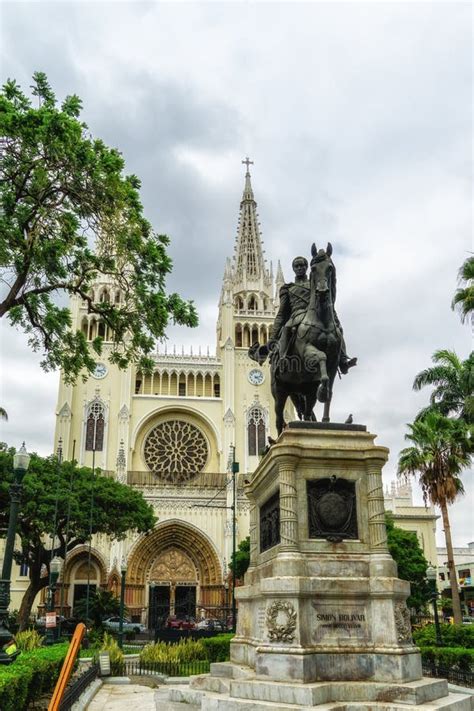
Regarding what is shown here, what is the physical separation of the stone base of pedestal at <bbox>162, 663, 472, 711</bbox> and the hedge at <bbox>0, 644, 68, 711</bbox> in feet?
6.22

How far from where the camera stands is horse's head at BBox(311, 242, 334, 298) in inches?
314

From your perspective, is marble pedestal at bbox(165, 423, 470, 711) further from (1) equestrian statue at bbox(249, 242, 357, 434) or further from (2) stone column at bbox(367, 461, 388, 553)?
(1) equestrian statue at bbox(249, 242, 357, 434)

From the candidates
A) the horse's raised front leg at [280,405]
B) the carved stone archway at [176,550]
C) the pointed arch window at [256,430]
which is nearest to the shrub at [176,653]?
the horse's raised front leg at [280,405]

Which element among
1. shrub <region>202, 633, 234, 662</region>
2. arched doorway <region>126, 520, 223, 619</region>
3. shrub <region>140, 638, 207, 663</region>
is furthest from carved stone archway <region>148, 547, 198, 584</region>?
shrub <region>202, 633, 234, 662</region>

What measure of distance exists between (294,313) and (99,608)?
A: 24425mm

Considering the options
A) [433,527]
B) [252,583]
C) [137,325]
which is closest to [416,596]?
[433,527]

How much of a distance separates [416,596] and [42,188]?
30364 millimetres

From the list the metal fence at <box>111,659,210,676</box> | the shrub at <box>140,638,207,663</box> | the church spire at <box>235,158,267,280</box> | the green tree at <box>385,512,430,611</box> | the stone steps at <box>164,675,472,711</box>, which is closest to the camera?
the stone steps at <box>164,675,472,711</box>

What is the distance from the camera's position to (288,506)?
6957 millimetres

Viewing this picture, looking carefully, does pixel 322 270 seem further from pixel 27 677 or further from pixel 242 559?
pixel 242 559

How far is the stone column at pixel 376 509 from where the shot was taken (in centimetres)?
705

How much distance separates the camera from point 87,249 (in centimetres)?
1327

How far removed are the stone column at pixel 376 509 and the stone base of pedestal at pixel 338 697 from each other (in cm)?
139

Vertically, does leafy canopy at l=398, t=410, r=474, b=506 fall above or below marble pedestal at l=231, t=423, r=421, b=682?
above
